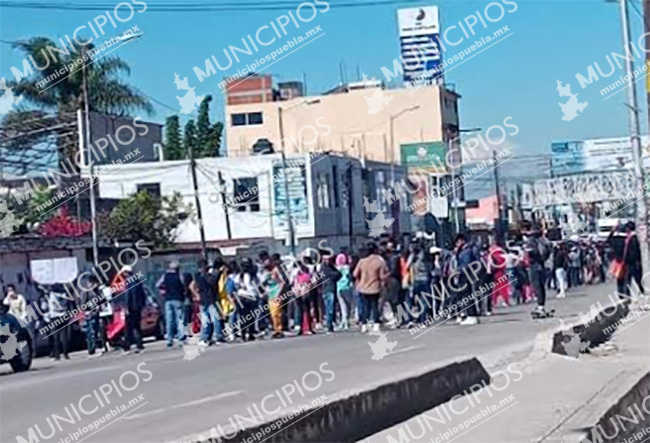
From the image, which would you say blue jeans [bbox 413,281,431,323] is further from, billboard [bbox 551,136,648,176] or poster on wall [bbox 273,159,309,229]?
billboard [bbox 551,136,648,176]

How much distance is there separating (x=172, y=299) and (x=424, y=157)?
150 ft

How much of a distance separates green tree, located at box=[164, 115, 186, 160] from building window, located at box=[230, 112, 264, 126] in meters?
12.2

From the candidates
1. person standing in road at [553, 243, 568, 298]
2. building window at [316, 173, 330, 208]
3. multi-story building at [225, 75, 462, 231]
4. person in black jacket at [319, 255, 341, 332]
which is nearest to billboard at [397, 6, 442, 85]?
multi-story building at [225, 75, 462, 231]

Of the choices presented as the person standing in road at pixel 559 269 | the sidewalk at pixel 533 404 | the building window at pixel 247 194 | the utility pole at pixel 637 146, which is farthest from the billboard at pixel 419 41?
the sidewalk at pixel 533 404

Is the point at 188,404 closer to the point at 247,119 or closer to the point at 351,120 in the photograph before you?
the point at 351,120

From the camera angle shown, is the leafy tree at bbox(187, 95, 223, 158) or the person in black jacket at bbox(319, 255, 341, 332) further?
the leafy tree at bbox(187, 95, 223, 158)

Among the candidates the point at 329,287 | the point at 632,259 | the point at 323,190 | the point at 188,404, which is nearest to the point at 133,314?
the point at 329,287

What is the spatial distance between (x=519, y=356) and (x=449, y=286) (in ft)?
31.8

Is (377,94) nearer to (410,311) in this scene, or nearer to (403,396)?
(410,311)

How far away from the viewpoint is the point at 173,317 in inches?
938

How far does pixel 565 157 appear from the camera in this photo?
6084 cm

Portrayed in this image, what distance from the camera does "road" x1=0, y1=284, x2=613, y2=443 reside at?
40.8 ft

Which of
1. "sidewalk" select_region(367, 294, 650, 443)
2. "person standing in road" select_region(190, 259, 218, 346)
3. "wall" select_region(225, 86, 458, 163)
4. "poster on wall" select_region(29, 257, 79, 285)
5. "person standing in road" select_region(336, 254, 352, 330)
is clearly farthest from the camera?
"wall" select_region(225, 86, 458, 163)

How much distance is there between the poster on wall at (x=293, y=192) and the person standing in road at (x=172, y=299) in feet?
94.3
